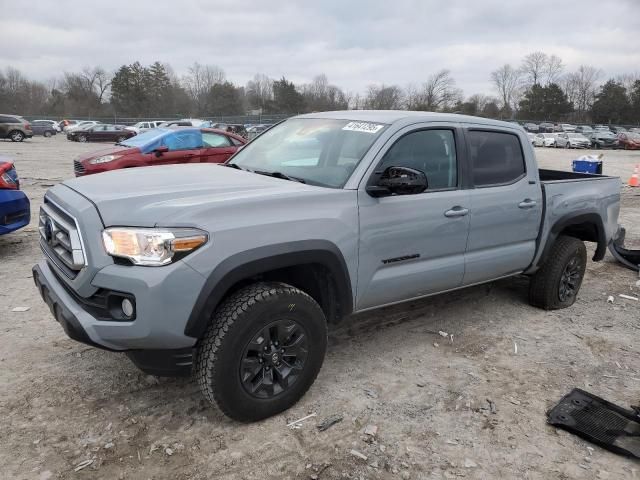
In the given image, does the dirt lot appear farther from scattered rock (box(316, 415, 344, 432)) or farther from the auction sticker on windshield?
the auction sticker on windshield

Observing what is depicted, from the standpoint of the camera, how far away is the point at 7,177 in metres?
5.64

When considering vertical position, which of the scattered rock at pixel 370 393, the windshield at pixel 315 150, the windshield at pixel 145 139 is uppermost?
the windshield at pixel 315 150

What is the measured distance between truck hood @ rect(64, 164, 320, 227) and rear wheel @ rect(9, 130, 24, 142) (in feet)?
112

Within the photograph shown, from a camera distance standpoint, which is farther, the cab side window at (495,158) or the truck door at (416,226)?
the cab side window at (495,158)

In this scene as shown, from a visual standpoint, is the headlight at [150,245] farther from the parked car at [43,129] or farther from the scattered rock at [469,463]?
the parked car at [43,129]

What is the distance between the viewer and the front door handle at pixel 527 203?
428cm

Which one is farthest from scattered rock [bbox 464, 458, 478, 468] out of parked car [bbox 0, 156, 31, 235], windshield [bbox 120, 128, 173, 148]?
windshield [bbox 120, 128, 173, 148]

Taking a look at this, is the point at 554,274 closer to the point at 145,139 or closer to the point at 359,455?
the point at 359,455

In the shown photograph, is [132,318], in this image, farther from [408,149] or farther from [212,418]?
[408,149]

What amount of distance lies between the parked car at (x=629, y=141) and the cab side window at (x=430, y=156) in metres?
42.1

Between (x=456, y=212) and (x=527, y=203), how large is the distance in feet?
3.22

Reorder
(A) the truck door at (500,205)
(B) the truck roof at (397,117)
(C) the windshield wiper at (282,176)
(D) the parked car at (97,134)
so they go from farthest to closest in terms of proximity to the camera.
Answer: (D) the parked car at (97,134) < (A) the truck door at (500,205) < (B) the truck roof at (397,117) < (C) the windshield wiper at (282,176)

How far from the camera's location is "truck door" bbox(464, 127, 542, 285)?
4.00 meters

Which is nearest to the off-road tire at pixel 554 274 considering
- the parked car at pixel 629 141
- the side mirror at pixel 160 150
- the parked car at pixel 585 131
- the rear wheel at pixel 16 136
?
the side mirror at pixel 160 150
